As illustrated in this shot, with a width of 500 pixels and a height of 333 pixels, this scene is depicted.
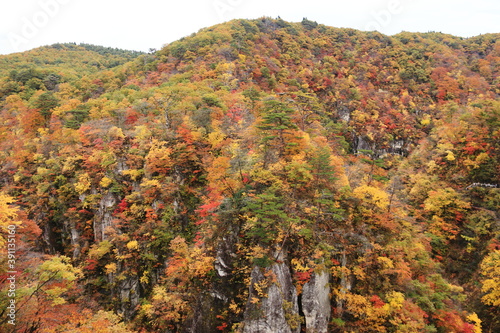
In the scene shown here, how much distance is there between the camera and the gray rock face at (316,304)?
16125mm

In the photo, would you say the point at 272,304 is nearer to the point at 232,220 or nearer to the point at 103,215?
the point at 232,220

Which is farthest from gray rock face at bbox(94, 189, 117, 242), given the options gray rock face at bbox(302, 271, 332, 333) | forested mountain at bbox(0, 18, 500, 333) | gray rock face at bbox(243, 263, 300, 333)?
gray rock face at bbox(302, 271, 332, 333)

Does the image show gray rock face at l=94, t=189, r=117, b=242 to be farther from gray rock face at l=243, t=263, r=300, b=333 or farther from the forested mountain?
gray rock face at l=243, t=263, r=300, b=333

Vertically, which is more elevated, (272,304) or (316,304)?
(272,304)

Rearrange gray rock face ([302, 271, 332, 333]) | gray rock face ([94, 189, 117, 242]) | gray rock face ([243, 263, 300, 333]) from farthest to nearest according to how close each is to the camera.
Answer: gray rock face ([94, 189, 117, 242]) < gray rock face ([302, 271, 332, 333]) < gray rock face ([243, 263, 300, 333])

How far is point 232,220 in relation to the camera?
18859mm

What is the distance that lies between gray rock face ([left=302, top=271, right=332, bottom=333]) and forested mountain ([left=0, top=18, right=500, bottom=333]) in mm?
88

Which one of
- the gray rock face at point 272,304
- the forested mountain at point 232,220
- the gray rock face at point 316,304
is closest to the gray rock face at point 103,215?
the forested mountain at point 232,220

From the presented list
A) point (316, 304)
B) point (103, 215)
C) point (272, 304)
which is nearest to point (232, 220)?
point (272, 304)

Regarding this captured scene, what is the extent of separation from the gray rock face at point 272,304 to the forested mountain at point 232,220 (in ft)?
0.27

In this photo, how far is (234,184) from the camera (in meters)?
20.2

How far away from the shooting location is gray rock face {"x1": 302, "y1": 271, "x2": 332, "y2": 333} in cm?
1612

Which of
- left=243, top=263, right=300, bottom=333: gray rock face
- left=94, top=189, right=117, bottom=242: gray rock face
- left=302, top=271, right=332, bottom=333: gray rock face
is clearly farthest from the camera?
left=94, top=189, right=117, bottom=242: gray rock face

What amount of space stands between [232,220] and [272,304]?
6131 millimetres
